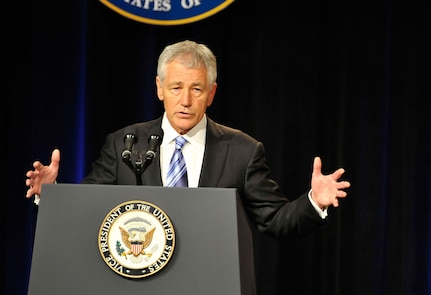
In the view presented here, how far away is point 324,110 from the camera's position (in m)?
3.59

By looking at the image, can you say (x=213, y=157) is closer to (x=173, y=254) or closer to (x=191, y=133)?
(x=191, y=133)

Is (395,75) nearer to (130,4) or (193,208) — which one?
(130,4)

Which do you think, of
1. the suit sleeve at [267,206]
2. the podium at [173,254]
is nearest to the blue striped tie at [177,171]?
the suit sleeve at [267,206]

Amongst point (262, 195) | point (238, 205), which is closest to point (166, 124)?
point (262, 195)

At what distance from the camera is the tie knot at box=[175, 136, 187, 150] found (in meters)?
2.32

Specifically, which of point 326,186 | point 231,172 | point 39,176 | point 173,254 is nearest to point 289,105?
point 231,172

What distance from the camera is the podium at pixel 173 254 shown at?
5.47 ft

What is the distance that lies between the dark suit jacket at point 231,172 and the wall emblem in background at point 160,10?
1216 millimetres

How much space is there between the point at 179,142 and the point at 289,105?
1363 mm

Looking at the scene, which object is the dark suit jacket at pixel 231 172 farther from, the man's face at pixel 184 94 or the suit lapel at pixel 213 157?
the man's face at pixel 184 94

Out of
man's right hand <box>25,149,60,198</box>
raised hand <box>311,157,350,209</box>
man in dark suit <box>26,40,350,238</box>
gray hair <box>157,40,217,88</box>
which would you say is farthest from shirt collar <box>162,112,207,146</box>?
Result: raised hand <box>311,157,350,209</box>

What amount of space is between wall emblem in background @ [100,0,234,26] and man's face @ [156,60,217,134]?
1.27m

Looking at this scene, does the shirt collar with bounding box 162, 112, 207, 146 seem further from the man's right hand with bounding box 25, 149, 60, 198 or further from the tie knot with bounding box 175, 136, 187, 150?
the man's right hand with bounding box 25, 149, 60, 198

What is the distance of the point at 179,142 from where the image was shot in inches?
91.6
